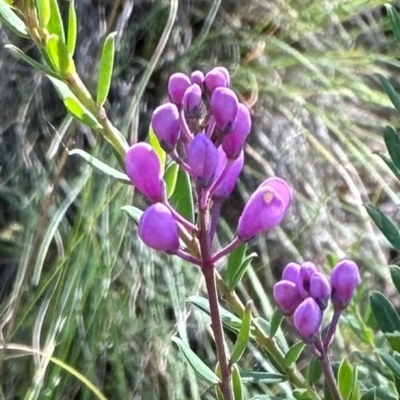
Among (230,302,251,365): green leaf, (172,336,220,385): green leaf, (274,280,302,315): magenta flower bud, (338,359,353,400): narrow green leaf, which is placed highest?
(230,302,251,365): green leaf

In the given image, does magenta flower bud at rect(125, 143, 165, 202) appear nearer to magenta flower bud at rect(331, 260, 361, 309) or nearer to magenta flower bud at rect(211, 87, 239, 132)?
magenta flower bud at rect(211, 87, 239, 132)

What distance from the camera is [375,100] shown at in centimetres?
151

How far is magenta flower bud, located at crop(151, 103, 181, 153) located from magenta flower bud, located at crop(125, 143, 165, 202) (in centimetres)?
1

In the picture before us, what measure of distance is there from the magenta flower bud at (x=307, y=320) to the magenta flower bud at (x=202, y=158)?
0.35 ft

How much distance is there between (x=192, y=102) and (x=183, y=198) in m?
0.08

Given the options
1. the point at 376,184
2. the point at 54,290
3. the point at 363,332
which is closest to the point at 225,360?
the point at 363,332

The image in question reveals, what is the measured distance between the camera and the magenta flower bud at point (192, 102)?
1.59 feet

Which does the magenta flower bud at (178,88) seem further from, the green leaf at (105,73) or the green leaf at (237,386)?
the green leaf at (237,386)

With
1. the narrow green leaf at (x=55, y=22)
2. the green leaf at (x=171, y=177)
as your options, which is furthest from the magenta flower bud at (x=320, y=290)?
the narrow green leaf at (x=55, y=22)

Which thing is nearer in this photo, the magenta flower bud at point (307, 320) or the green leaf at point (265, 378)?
the magenta flower bud at point (307, 320)

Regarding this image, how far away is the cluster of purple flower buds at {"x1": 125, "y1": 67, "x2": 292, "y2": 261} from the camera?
1.49 ft

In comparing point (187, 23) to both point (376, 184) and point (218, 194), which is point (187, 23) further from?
point (218, 194)

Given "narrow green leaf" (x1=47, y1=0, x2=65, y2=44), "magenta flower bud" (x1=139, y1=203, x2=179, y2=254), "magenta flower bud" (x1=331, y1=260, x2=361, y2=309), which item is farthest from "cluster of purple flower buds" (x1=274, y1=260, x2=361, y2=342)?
"narrow green leaf" (x1=47, y1=0, x2=65, y2=44)

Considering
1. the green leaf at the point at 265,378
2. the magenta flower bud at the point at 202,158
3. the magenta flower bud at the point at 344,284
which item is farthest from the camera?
the green leaf at the point at 265,378
